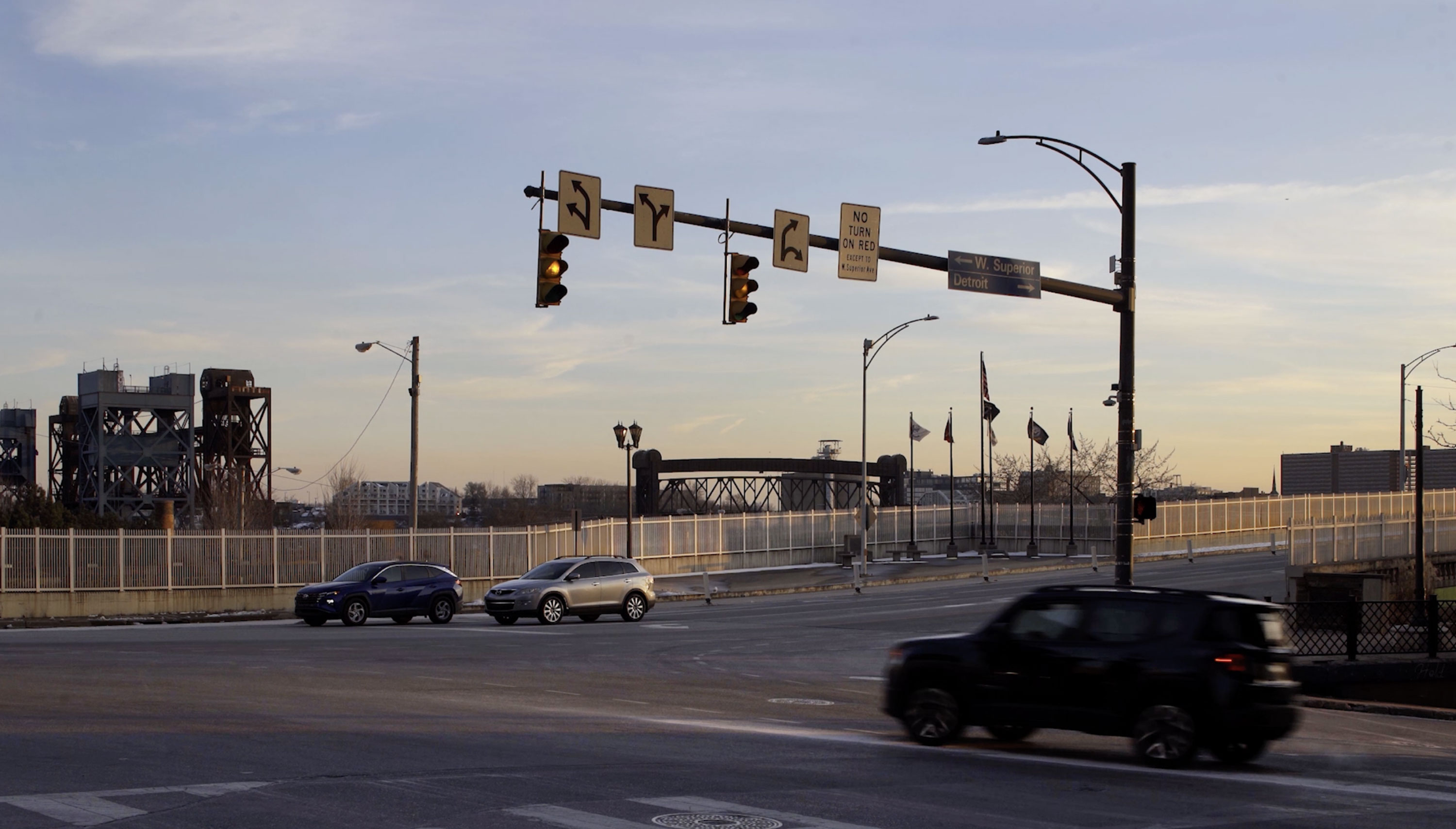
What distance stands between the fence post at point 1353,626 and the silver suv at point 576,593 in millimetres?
16869

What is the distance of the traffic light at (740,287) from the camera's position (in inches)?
801

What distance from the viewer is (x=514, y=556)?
45094mm

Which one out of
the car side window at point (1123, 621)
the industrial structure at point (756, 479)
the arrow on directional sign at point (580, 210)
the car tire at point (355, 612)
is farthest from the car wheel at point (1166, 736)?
the industrial structure at point (756, 479)

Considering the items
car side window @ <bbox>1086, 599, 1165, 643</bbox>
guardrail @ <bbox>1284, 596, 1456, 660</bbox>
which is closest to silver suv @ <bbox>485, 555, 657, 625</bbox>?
guardrail @ <bbox>1284, 596, 1456, 660</bbox>

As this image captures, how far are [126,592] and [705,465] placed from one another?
6016cm

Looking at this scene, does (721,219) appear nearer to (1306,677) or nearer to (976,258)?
(976,258)

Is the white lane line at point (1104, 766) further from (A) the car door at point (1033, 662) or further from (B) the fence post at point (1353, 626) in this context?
(B) the fence post at point (1353, 626)

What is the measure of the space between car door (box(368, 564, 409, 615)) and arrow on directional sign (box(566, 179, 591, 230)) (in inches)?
663

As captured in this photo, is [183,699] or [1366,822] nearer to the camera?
[1366,822]

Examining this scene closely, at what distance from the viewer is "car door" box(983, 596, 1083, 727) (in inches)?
473

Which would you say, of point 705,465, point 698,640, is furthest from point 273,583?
point 705,465

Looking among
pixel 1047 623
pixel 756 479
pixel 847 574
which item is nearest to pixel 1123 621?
pixel 1047 623

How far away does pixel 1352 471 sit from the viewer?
142 metres

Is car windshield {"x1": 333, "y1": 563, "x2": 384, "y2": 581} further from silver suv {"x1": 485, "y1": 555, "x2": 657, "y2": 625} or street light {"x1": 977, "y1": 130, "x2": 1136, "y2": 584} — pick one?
street light {"x1": 977, "y1": 130, "x2": 1136, "y2": 584}
